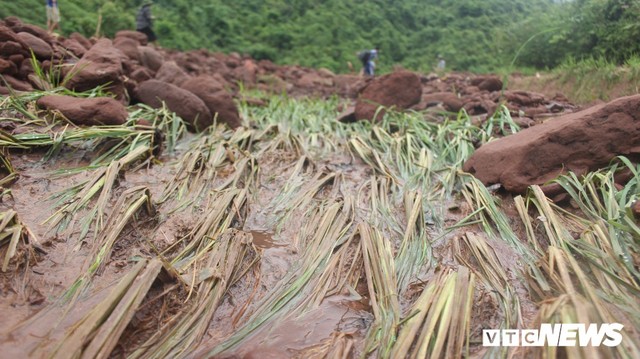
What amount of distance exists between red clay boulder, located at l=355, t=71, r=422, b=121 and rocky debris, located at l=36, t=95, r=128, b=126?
8.11ft

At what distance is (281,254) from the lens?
75.0 inches

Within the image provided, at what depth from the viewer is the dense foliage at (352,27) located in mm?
7480

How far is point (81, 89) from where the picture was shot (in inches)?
126

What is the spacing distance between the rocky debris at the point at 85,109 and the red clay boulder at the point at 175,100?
715mm

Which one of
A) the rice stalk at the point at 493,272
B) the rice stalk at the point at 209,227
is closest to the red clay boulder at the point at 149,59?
the rice stalk at the point at 209,227

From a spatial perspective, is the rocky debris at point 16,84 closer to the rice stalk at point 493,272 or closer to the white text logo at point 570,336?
the rice stalk at point 493,272

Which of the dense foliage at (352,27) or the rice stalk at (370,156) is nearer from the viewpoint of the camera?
the rice stalk at (370,156)

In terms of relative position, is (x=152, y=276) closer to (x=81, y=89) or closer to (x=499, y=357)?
(x=499, y=357)

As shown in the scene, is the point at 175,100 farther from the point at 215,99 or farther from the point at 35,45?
the point at 35,45

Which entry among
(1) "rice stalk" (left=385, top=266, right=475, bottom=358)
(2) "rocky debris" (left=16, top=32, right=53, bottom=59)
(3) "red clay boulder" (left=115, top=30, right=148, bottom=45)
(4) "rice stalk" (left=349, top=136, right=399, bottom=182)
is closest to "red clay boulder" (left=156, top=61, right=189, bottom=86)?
(2) "rocky debris" (left=16, top=32, right=53, bottom=59)

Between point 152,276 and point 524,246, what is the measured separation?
1729 millimetres

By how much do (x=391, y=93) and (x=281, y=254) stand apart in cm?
294

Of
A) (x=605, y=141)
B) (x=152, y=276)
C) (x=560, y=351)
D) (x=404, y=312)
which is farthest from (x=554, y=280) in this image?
(x=152, y=276)

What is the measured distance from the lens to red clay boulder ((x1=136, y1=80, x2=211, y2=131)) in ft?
11.5
